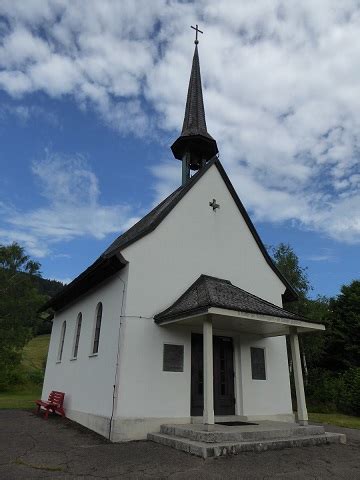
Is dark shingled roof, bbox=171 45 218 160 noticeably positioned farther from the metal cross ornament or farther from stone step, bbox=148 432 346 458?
stone step, bbox=148 432 346 458

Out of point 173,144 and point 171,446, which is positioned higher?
point 173,144

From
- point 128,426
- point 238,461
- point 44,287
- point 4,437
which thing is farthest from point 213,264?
point 44,287

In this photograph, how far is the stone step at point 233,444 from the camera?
6965 mm

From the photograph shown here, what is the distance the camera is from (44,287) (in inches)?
2793

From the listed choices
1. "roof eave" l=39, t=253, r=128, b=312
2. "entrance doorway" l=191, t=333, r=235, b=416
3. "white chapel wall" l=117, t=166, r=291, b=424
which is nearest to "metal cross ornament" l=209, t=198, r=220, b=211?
"white chapel wall" l=117, t=166, r=291, b=424

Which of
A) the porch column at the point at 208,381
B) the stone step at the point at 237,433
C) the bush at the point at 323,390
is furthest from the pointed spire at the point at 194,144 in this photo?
the bush at the point at 323,390

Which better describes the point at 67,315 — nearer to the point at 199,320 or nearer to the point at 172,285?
the point at 172,285

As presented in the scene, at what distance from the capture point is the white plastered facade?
9555 mm

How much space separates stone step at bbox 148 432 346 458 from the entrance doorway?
5.73 feet

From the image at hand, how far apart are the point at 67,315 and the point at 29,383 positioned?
60.2ft

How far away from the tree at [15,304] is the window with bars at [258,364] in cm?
2486

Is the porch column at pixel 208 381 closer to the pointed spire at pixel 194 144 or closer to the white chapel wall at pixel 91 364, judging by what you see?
the white chapel wall at pixel 91 364

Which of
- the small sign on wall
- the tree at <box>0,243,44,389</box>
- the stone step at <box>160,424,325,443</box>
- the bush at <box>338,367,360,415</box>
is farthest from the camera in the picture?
the tree at <box>0,243,44,389</box>

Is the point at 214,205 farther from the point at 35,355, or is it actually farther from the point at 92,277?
the point at 35,355
